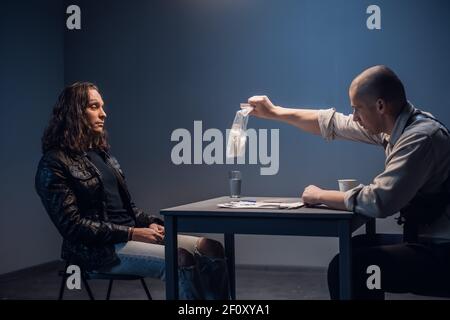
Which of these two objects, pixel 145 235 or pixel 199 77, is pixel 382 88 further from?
pixel 199 77

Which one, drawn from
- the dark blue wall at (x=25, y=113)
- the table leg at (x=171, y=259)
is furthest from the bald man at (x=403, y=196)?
the dark blue wall at (x=25, y=113)

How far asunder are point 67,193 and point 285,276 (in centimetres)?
249

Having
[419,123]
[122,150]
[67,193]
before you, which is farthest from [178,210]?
[122,150]

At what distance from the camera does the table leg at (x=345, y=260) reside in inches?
80.6

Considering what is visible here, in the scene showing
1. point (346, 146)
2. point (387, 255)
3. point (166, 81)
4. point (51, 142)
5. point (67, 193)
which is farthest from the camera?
point (166, 81)

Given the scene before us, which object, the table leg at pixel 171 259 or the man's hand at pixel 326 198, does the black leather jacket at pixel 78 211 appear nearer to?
the table leg at pixel 171 259

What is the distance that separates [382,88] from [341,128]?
2.05 feet

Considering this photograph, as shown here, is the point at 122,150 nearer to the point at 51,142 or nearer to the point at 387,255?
the point at 51,142

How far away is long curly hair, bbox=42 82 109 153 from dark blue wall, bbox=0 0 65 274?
1.87m

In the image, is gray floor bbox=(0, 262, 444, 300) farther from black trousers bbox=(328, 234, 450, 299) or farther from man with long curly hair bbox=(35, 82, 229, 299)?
black trousers bbox=(328, 234, 450, 299)

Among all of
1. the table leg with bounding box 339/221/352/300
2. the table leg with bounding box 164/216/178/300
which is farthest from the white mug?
the table leg with bounding box 164/216/178/300

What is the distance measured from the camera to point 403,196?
2082 millimetres

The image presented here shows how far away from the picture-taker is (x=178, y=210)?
2.26 metres

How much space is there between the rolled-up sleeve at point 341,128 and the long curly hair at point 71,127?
3.59 feet
